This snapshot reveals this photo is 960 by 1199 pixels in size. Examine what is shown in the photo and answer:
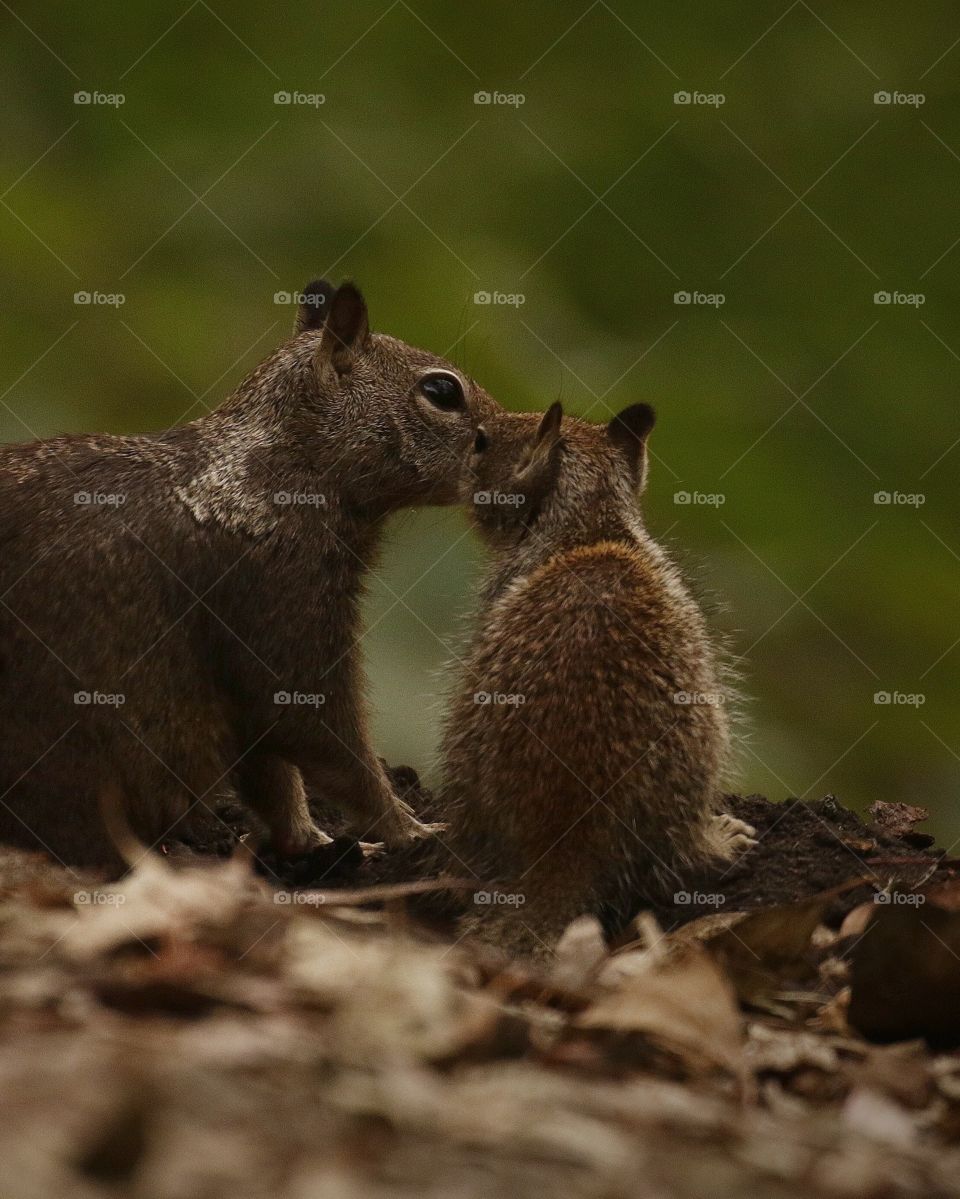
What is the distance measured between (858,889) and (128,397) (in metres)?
4.29

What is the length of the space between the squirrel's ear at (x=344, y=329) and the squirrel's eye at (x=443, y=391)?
10.5 inches

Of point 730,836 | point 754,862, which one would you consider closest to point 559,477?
point 730,836

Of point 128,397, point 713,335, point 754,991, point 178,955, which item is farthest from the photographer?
point 713,335

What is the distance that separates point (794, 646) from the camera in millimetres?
6918

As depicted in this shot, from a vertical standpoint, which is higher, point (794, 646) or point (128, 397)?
point (794, 646)

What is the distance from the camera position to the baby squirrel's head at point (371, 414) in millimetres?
4969

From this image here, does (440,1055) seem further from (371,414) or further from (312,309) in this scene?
(312,309)

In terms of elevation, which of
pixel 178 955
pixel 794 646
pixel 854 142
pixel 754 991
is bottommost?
pixel 178 955

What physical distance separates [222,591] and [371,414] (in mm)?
849

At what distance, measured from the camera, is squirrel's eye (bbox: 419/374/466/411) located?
16.7ft

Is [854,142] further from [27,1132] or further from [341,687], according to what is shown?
[27,1132]

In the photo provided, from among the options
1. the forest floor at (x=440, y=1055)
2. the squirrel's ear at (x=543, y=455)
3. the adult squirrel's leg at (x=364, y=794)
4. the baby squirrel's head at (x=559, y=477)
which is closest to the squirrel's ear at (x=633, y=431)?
the baby squirrel's head at (x=559, y=477)

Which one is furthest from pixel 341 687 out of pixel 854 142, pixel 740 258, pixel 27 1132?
pixel 854 142

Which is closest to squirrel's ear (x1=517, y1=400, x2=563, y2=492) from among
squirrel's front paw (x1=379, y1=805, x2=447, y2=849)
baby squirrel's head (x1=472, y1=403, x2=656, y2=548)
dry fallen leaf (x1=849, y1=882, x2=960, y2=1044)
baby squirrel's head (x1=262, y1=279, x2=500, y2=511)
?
baby squirrel's head (x1=472, y1=403, x2=656, y2=548)
